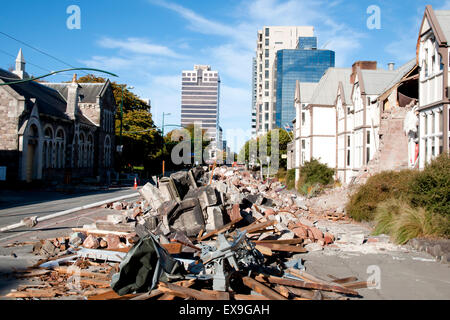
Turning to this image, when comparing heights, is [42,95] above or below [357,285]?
above

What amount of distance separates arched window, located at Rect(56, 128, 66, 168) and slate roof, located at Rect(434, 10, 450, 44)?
30252 mm

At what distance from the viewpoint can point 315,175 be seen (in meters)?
28.2

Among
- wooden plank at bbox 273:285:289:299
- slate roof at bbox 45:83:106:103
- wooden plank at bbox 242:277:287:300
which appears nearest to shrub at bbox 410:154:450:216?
wooden plank at bbox 273:285:289:299

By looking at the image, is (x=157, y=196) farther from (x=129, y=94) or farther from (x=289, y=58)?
(x=289, y=58)

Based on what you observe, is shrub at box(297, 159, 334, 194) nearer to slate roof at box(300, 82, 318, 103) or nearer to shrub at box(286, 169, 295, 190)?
shrub at box(286, 169, 295, 190)

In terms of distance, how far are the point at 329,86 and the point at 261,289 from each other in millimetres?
29117

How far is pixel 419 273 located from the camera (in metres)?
8.07

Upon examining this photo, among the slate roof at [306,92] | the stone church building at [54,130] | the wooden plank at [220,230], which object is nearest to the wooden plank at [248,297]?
the wooden plank at [220,230]

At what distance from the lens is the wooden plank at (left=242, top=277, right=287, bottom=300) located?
18.9ft

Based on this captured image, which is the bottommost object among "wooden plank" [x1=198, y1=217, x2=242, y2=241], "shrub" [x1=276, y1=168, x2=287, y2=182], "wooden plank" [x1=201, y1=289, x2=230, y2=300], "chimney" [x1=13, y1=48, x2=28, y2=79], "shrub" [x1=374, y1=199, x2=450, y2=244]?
"wooden plank" [x1=201, y1=289, x2=230, y2=300]

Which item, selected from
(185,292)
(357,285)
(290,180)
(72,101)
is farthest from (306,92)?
(185,292)

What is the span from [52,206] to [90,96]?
28.4 meters

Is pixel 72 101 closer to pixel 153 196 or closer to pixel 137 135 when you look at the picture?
pixel 137 135
